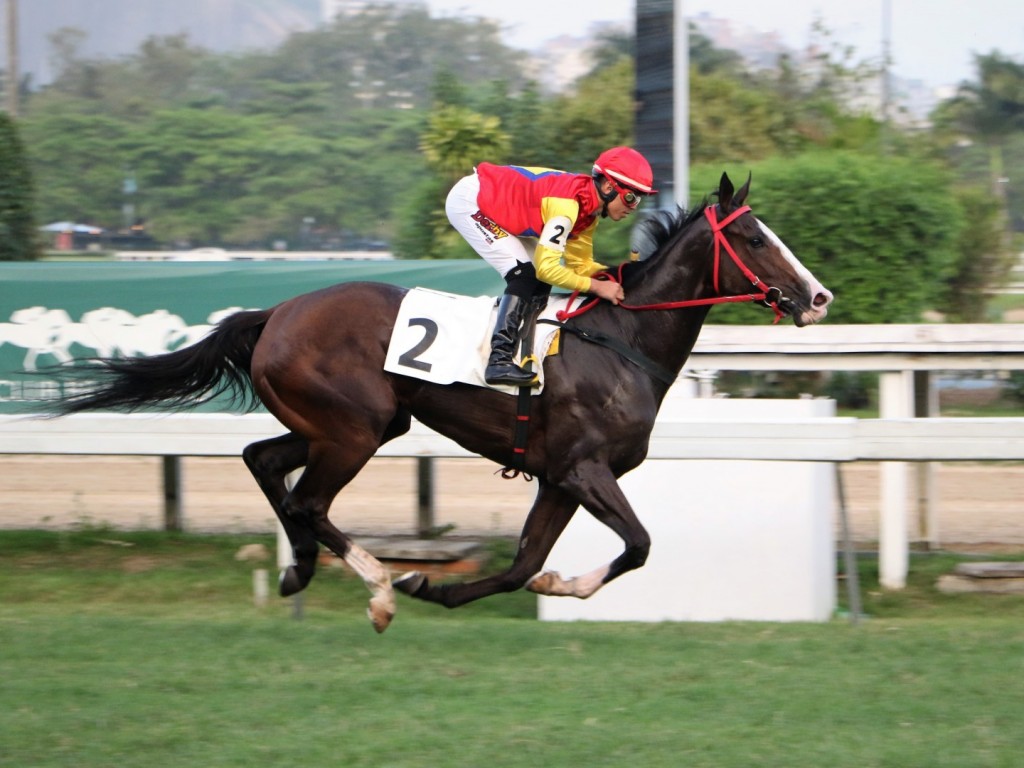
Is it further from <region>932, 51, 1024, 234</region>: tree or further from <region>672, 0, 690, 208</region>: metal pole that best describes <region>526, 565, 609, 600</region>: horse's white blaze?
<region>932, 51, 1024, 234</region>: tree

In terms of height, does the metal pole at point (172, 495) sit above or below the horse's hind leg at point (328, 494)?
below

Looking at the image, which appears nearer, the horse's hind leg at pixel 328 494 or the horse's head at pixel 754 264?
the horse's head at pixel 754 264

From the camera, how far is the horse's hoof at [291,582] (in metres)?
5.68

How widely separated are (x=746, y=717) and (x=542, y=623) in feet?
5.88

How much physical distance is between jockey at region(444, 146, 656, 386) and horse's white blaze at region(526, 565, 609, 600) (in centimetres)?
76

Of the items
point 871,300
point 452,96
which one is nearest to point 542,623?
point 871,300

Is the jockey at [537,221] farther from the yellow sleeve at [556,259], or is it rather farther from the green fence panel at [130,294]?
the green fence panel at [130,294]

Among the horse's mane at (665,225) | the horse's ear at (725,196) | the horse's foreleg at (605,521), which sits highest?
the horse's ear at (725,196)

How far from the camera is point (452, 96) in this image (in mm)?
18234

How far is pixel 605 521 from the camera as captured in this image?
17.2ft

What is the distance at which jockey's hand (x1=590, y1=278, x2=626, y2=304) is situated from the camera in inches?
215

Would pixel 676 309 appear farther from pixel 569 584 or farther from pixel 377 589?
pixel 377 589

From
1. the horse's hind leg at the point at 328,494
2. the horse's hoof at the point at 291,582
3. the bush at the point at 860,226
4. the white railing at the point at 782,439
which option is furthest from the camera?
the bush at the point at 860,226

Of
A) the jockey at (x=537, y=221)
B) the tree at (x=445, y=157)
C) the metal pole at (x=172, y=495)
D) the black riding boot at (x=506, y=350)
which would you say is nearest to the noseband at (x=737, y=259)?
the jockey at (x=537, y=221)
